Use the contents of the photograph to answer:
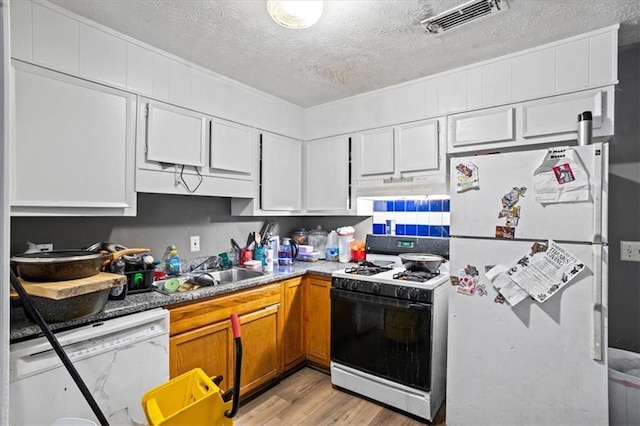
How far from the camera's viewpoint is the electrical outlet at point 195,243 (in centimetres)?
255

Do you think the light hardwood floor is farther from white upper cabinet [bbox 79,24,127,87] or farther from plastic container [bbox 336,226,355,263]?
white upper cabinet [bbox 79,24,127,87]

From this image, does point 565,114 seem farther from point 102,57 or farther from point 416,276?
point 102,57

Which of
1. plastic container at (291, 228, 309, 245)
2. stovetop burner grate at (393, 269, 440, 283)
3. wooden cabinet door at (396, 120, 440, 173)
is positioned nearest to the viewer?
stovetop burner grate at (393, 269, 440, 283)

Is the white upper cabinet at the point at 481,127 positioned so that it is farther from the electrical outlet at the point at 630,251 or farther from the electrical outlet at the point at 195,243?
the electrical outlet at the point at 195,243

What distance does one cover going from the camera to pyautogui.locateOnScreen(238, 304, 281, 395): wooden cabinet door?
217 centimetres

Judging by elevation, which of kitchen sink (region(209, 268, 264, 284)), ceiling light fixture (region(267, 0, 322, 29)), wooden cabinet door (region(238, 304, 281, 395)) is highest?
ceiling light fixture (region(267, 0, 322, 29))

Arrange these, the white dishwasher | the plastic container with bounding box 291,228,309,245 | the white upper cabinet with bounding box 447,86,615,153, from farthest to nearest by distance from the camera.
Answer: the plastic container with bounding box 291,228,309,245 < the white upper cabinet with bounding box 447,86,615,153 < the white dishwasher

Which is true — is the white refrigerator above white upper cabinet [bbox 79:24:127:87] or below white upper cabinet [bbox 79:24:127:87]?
below

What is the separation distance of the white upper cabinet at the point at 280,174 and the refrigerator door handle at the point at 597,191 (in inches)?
84.2

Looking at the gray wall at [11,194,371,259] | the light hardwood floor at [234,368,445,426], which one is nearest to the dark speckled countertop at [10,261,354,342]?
the gray wall at [11,194,371,259]

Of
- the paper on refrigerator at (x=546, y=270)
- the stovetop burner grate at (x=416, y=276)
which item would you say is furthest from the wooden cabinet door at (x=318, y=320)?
the paper on refrigerator at (x=546, y=270)

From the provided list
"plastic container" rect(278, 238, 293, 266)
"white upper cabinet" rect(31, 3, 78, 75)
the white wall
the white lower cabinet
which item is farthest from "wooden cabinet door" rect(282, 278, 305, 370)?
the white wall

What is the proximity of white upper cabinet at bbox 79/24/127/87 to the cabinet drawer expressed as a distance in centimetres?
133

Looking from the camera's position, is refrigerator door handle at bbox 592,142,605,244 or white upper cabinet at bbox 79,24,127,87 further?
white upper cabinet at bbox 79,24,127,87
